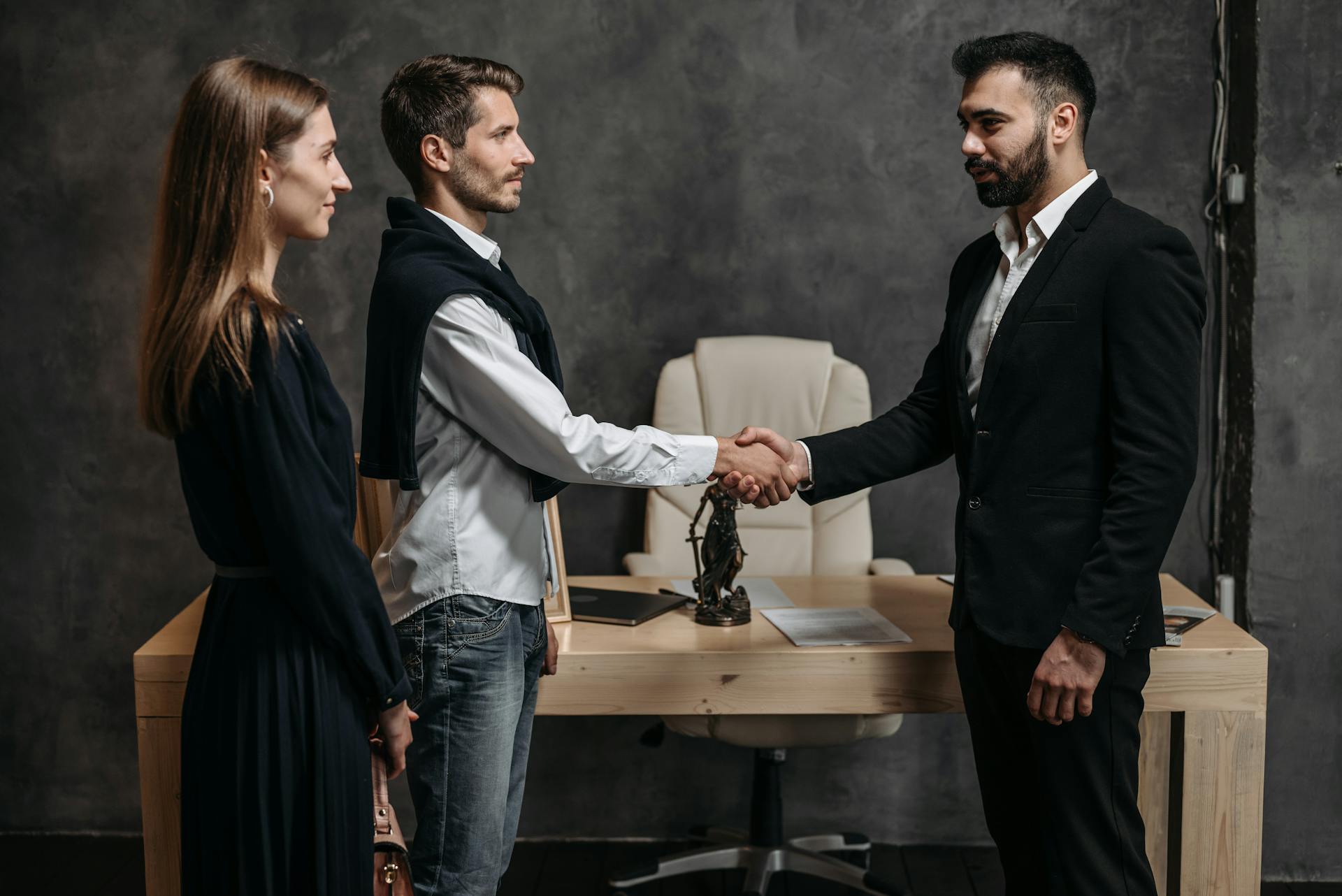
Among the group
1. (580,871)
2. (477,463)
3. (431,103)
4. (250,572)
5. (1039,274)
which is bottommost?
(580,871)

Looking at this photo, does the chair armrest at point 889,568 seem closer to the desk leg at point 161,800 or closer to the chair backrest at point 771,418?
the chair backrest at point 771,418

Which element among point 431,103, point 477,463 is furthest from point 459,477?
point 431,103

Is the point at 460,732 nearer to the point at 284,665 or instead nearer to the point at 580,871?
the point at 284,665

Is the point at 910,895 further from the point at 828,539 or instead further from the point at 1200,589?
the point at 1200,589

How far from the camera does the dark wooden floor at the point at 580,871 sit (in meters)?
2.96

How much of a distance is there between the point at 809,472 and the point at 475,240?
802mm

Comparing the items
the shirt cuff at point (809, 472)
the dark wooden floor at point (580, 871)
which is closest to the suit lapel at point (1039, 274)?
the shirt cuff at point (809, 472)

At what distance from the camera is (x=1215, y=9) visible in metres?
3.08

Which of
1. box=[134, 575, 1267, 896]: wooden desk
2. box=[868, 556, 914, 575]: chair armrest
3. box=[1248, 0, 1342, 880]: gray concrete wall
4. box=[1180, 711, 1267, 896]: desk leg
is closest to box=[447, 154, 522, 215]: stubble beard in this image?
box=[134, 575, 1267, 896]: wooden desk

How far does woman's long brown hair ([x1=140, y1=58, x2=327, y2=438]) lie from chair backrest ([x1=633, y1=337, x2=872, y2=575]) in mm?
1722

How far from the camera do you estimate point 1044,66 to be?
77.5 inches

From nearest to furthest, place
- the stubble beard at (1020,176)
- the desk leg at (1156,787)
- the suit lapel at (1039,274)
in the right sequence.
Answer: the suit lapel at (1039,274)
the stubble beard at (1020,176)
the desk leg at (1156,787)

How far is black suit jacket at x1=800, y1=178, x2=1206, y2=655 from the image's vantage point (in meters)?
1.75

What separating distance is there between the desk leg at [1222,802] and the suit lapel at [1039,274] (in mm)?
804
